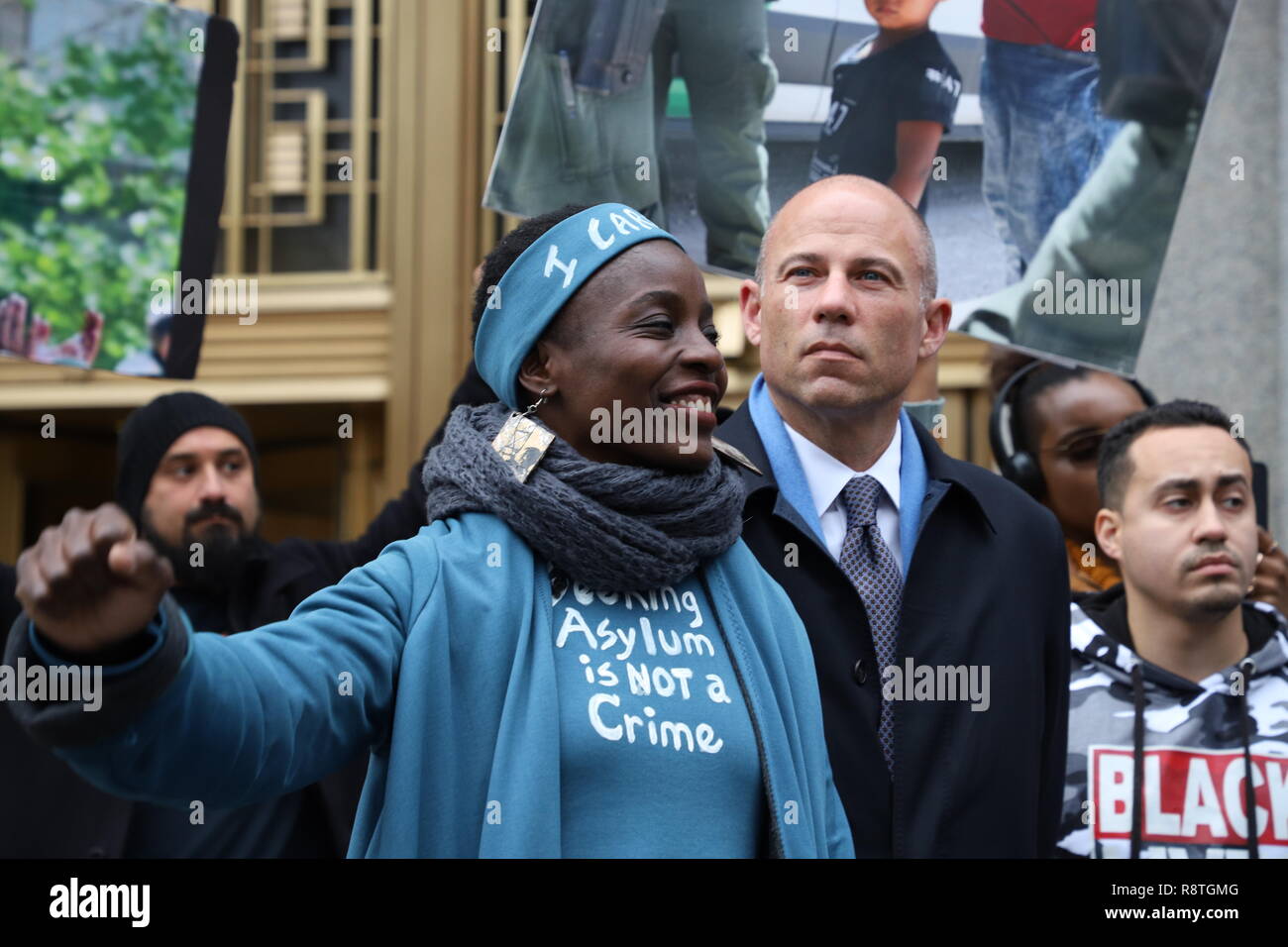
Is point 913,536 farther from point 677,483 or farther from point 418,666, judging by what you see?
point 418,666

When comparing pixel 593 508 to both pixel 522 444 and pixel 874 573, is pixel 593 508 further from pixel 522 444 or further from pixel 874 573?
pixel 874 573

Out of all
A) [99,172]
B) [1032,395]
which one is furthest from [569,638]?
[1032,395]

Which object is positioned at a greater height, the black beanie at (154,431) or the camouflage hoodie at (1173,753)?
the black beanie at (154,431)

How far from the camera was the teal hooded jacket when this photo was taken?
1.62 meters

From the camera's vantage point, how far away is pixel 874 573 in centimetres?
289

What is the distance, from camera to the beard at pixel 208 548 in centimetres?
425

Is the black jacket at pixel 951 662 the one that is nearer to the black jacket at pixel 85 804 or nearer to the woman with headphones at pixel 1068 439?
the black jacket at pixel 85 804

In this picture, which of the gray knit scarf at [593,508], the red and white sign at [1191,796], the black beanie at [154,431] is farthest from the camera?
the black beanie at [154,431]

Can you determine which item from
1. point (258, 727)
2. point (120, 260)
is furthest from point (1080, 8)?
point (258, 727)

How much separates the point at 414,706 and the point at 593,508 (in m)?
0.34

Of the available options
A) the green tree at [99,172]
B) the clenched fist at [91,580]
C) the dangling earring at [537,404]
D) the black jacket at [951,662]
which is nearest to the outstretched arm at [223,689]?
the clenched fist at [91,580]

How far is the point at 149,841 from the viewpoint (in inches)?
150

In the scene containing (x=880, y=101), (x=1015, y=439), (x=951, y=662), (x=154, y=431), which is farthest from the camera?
(x=1015, y=439)

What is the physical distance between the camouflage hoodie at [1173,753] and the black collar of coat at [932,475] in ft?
2.41
